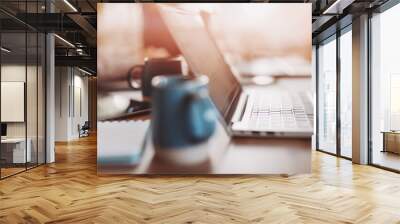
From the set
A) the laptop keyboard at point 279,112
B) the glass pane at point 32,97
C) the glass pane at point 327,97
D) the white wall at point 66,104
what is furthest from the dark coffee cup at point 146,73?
the white wall at point 66,104

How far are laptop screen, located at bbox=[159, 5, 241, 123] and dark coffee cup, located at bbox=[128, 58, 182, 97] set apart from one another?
0.89 feet

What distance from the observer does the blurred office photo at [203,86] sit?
19.6ft

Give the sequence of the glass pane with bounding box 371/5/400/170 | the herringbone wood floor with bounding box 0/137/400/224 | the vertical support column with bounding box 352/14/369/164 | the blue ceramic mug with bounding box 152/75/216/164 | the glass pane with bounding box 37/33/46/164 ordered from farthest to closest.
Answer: the vertical support column with bounding box 352/14/369/164 → the glass pane with bounding box 37/33/46/164 → the glass pane with bounding box 371/5/400/170 → the blue ceramic mug with bounding box 152/75/216/164 → the herringbone wood floor with bounding box 0/137/400/224

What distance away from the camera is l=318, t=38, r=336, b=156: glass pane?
31.4ft

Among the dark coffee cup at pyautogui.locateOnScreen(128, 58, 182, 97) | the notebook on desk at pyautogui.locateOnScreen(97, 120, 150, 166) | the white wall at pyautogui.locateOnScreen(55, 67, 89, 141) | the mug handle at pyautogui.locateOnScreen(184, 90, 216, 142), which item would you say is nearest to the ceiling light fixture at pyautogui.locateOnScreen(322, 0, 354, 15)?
the mug handle at pyautogui.locateOnScreen(184, 90, 216, 142)

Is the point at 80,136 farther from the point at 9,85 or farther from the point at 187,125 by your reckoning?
the point at 187,125

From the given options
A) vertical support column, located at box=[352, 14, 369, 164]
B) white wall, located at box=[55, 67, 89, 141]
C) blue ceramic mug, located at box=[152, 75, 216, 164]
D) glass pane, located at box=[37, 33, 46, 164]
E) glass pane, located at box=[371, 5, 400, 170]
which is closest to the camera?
blue ceramic mug, located at box=[152, 75, 216, 164]

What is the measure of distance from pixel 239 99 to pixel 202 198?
6.63 feet

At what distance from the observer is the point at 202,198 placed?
4617 millimetres

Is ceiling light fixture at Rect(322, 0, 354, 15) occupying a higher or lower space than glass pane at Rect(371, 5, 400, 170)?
higher

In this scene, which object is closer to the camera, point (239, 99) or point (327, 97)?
point (239, 99)

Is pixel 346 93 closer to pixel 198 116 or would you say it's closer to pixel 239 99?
pixel 239 99

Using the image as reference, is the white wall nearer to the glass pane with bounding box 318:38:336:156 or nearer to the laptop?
the glass pane with bounding box 318:38:336:156

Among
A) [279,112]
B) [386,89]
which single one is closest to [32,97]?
[279,112]
